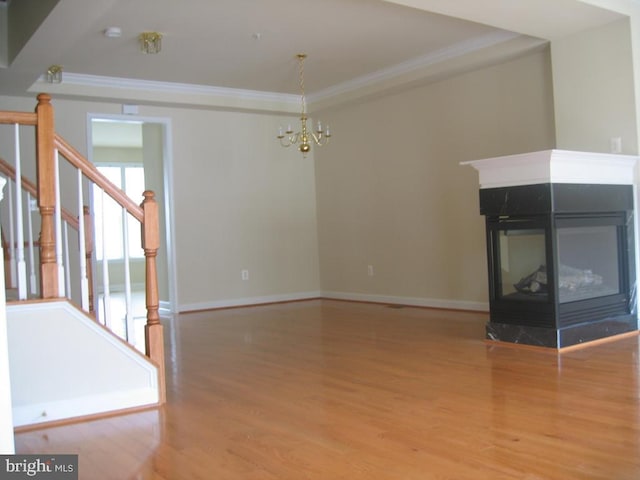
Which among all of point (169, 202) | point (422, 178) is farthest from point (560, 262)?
point (169, 202)

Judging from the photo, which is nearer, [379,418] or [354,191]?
[379,418]

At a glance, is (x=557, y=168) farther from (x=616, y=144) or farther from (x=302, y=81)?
(x=302, y=81)

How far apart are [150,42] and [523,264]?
349cm

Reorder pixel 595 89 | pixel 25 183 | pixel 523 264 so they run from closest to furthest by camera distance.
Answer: pixel 25 183 < pixel 523 264 < pixel 595 89

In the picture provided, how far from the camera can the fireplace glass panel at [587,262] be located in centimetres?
457

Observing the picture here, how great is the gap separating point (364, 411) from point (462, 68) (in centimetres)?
413

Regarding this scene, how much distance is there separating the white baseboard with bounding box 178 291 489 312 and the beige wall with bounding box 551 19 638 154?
6.48 ft

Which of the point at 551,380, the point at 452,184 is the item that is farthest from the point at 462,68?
the point at 551,380

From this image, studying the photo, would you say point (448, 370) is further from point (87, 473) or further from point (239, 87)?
point (239, 87)

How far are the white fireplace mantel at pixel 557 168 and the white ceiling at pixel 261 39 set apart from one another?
1.04 metres

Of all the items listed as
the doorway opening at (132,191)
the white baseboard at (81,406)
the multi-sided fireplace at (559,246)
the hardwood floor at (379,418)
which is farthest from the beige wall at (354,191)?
the white baseboard at (81,406)

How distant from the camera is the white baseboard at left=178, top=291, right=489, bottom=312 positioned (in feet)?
22.0

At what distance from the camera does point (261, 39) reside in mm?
5734

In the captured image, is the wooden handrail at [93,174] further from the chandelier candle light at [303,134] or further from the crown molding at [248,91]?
the crown molding at [248,91]
